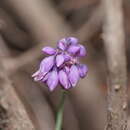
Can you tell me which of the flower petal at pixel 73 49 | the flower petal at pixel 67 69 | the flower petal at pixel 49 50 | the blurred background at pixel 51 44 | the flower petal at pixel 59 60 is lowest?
the flower petal at pixel 67 69

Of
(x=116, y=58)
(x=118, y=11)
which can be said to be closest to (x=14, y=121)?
(x=116, y=58)

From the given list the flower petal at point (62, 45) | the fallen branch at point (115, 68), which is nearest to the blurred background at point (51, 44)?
the fallen branch at point (115, 68)

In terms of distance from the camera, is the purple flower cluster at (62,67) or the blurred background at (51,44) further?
the blurred background at (51,44)

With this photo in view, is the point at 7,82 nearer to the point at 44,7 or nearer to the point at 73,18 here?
the point at 44,7

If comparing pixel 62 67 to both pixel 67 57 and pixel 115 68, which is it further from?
pixel 115 68

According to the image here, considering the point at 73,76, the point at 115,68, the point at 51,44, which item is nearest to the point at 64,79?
the point at 73,76

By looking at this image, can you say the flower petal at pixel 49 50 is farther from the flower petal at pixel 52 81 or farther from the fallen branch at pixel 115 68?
the fallen branch at pixel 115 68

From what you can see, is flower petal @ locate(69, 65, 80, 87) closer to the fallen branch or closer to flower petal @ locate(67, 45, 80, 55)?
flower petal @ locate(67, 45, 80, 55)
